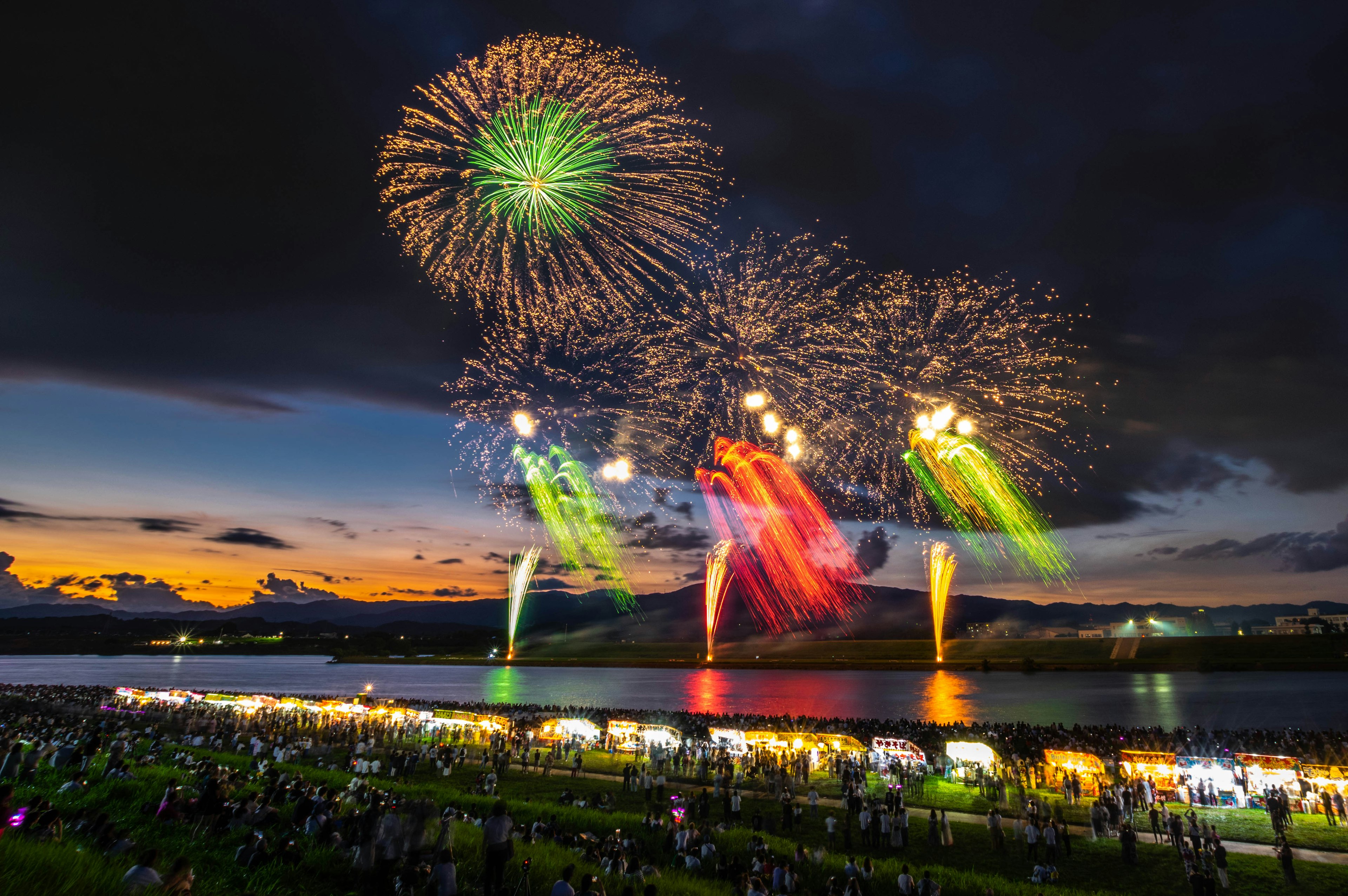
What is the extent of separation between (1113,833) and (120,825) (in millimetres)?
24253

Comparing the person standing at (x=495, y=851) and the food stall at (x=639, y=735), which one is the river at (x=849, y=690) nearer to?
the food stall at (x=639, y=735)

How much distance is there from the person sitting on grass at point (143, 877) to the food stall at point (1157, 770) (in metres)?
26.7

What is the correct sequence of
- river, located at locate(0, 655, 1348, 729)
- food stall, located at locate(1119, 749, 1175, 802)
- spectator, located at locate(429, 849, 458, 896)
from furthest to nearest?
river, located at locate(0, 655, 1348, 729)
food stall, located at locate(1119, 749, 1175, 802)
spectator, located at locate(429, 849, 458, 896)

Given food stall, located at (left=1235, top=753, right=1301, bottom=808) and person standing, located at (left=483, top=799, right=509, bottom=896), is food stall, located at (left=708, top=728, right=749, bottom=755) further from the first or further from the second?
person standing, located at (left=483, top=799, right=509, bottom=896)

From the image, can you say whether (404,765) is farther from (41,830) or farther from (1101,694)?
(1101,694)

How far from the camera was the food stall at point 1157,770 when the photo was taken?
22.0 metres

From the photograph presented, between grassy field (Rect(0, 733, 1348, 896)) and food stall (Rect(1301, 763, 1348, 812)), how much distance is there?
692cm

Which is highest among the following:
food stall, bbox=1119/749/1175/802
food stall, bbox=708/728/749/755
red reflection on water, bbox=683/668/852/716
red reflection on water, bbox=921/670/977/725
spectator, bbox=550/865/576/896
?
spectator, bbox=550/865/576/896

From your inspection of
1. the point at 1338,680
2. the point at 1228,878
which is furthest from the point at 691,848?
the point at 1338,680

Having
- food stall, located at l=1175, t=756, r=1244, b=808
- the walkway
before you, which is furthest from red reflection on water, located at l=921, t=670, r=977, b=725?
the walkway

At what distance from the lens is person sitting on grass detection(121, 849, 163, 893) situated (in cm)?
765

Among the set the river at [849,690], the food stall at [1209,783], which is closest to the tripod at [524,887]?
the food stall at [1209,783]

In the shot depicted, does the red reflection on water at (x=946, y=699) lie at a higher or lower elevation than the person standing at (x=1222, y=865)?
lower

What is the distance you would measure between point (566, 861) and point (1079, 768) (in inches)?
813
